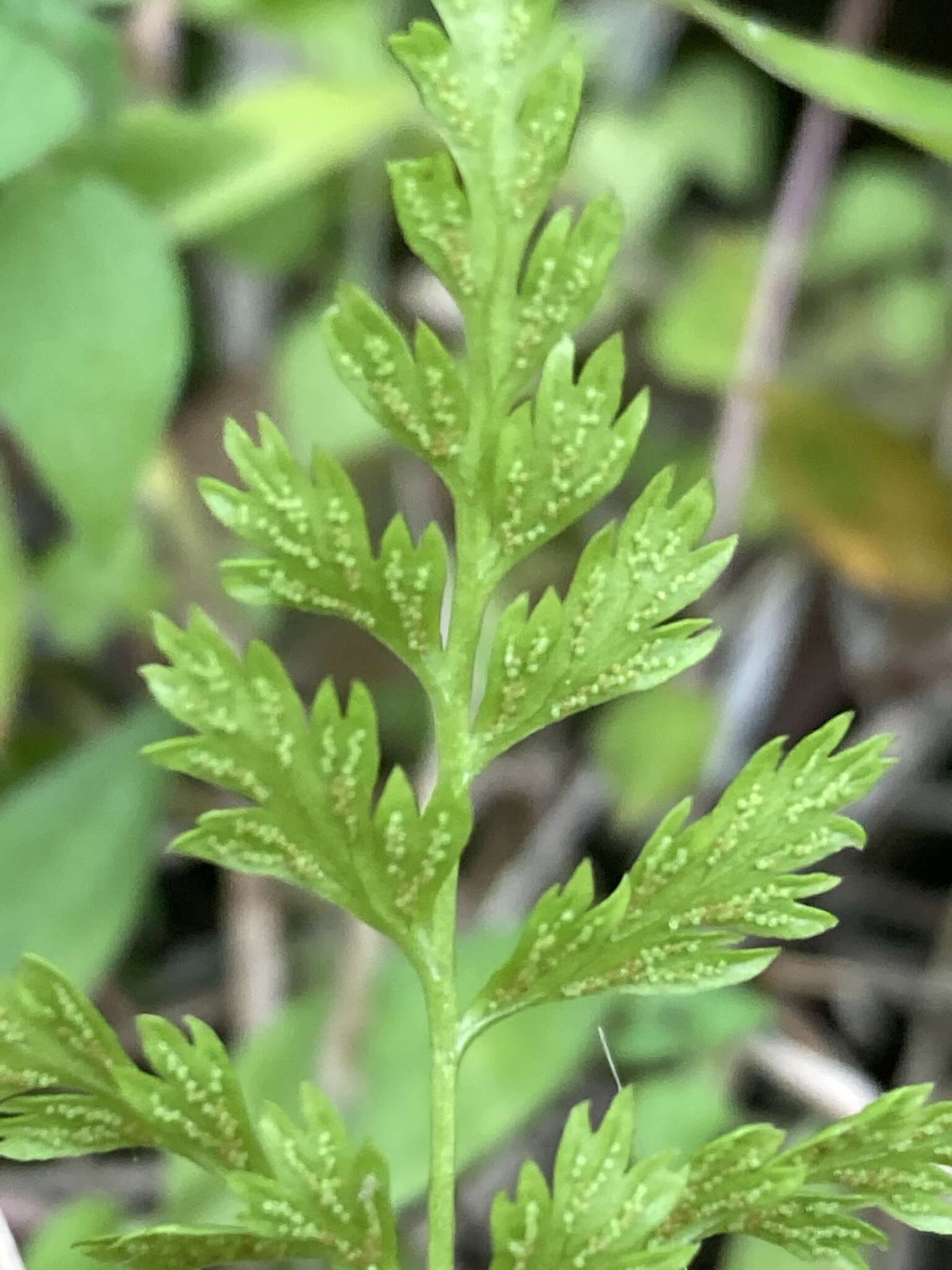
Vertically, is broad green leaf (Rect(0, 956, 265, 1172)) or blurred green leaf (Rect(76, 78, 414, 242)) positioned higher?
blurred green leaf (Rect(76, 78, 414, 242))

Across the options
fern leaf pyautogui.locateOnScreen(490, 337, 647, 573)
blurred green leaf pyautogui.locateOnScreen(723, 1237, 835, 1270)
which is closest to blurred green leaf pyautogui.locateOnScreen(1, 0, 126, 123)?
fern leaf pyautogui.locateOnScreen(490, 337, 647, 573)

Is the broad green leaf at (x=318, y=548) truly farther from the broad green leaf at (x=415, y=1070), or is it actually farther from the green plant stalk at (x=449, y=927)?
the broad green leaf at (x=415, y=1070)

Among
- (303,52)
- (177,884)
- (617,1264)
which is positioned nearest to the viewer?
(617,1264)

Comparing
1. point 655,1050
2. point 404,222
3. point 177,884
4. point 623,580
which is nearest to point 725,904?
point 623,580

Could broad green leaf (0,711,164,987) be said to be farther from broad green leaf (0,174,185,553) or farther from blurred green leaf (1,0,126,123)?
blurred green leaf (1,0,126,123)

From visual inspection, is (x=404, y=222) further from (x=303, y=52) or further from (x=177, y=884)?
(x=303, y=52)
